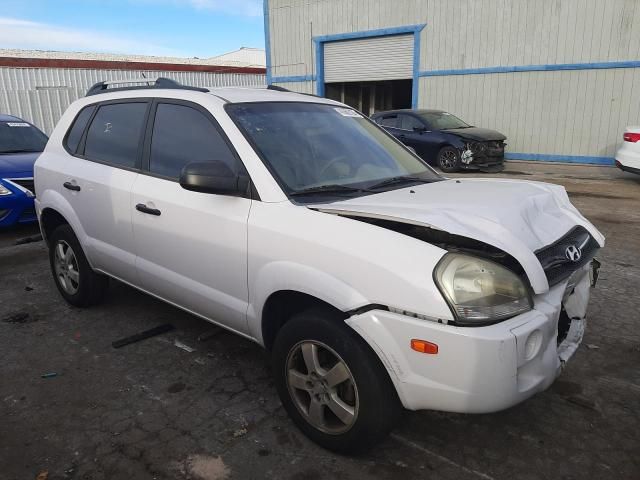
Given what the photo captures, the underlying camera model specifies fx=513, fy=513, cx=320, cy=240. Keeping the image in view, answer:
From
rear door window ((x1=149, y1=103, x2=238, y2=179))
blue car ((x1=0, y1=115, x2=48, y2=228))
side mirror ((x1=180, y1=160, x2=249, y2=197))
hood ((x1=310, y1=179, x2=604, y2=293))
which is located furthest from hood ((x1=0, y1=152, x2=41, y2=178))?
hood ((x1=310, y1=179, x2=604, y2=293))

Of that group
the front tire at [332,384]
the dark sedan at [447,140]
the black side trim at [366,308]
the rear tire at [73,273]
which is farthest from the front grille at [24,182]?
the dark sedan at [447,140]

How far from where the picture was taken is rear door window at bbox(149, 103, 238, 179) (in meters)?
2.92

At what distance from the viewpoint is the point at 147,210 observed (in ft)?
10.5

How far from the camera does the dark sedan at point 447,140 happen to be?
12312mm

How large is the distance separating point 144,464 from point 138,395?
658 mm

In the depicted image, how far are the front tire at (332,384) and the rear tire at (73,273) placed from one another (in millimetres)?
2249

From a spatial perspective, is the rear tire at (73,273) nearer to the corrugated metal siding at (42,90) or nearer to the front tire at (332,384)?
the front tire at (332,384)

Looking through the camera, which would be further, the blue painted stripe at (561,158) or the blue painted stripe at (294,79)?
the blue painted stripe at (294,79)

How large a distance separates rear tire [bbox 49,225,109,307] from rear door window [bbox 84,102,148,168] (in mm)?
735

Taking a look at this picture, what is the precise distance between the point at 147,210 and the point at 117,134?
0.87 metres

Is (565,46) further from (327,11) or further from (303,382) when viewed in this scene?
(303,382)

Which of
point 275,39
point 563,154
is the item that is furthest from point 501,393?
point 275,39

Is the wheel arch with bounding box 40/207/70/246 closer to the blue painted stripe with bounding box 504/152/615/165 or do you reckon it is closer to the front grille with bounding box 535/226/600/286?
the front grille with bounding box 535/226/600/286

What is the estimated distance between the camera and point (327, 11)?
18.1m
